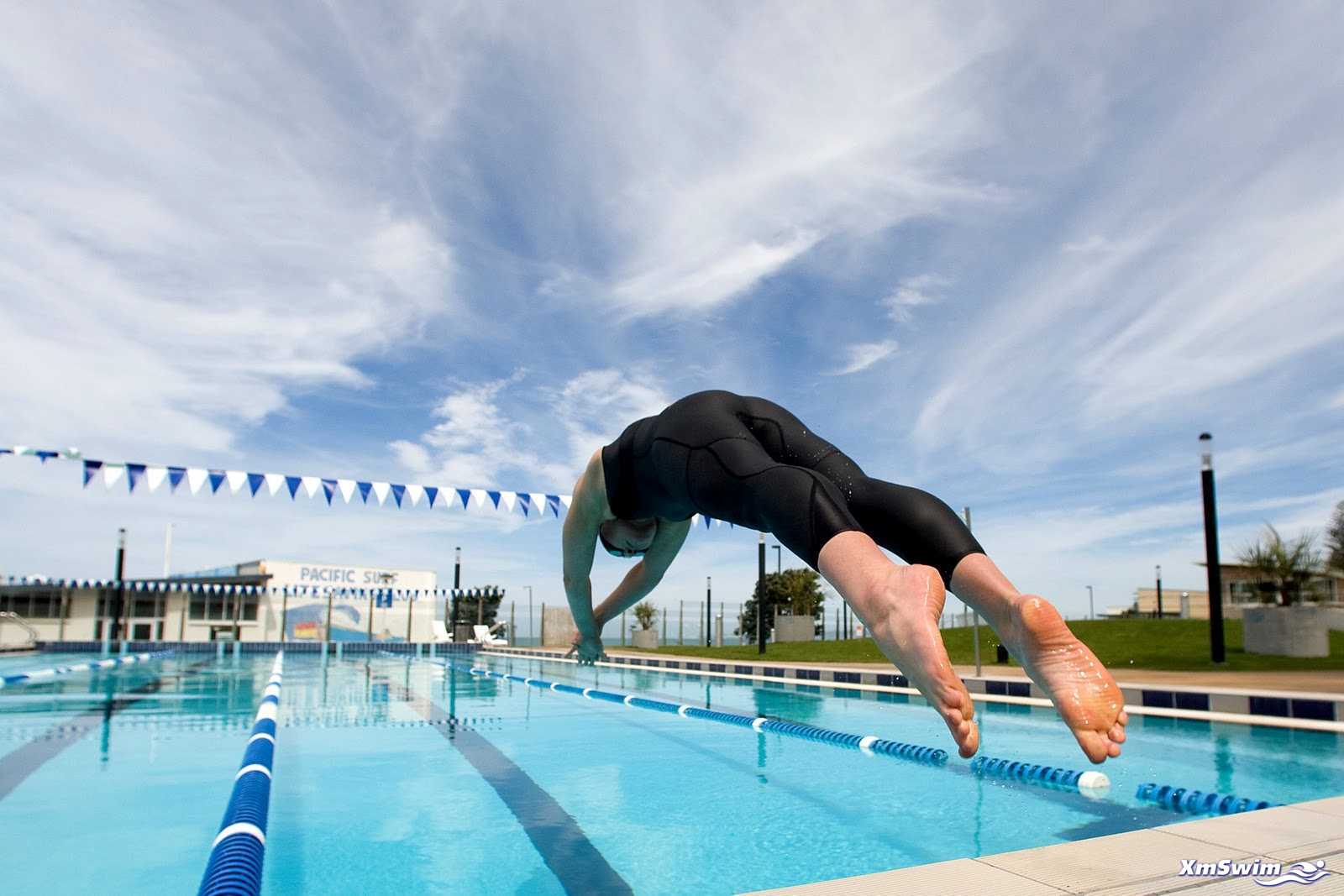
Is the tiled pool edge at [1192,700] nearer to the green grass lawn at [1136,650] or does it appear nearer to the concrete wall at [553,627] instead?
the green grass lawn at [1136,650]

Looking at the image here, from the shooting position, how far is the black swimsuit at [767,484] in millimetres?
2273

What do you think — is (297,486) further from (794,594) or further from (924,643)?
(794,594)

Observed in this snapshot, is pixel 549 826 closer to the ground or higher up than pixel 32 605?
closer to the ground

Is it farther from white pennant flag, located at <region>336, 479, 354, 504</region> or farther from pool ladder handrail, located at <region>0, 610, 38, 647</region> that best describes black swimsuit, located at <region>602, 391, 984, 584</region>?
pool ladder handrail, located at <region>0, 610, 38, 647</region>

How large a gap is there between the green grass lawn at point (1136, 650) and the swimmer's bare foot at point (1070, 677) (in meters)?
9.87

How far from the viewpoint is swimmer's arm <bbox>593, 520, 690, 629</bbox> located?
371cm

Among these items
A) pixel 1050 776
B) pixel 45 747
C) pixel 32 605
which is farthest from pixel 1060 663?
pixel 32 605

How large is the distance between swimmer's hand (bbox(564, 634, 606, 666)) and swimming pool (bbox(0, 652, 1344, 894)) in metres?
0.87

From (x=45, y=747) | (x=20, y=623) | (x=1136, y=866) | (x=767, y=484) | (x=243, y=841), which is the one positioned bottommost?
(x=20, y=623)

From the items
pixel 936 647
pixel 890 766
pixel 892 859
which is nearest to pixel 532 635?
pixel 890 766

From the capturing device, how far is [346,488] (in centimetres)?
1505

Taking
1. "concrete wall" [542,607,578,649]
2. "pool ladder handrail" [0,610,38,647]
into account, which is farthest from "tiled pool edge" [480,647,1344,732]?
"pool ladder handrail" [0,610,38,647]

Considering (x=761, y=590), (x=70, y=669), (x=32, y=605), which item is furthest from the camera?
(x=32, y=605)

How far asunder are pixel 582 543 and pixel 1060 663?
201 centimetres
